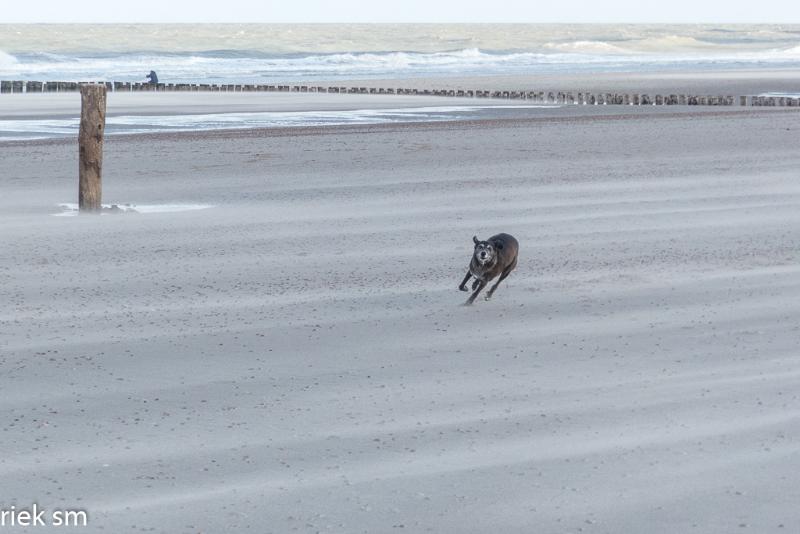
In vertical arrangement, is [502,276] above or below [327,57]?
above

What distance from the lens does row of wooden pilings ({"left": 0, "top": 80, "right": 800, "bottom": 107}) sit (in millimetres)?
35406

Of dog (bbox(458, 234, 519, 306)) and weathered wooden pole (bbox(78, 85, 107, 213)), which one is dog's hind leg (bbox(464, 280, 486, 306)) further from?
weathered wooden pole (bbox(78, 85, 107, 213))

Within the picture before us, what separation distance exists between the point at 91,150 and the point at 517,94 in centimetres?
2774

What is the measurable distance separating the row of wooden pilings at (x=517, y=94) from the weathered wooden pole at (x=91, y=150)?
79.3 ft

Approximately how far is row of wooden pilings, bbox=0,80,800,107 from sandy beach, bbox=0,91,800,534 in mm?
21464

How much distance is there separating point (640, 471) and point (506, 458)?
0.53 m

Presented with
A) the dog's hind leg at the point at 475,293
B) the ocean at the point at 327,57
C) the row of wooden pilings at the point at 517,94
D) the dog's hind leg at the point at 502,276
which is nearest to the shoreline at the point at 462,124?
the row of wooden pilings at the point at 517,94

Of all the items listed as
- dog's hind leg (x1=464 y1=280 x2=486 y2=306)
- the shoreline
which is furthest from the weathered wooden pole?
the shoreline

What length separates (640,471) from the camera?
5051 mm

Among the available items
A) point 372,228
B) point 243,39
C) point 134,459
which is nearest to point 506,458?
point 134,459

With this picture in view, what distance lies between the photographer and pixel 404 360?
700cm

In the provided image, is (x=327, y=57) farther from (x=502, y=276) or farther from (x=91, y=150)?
(x=502, y=276)

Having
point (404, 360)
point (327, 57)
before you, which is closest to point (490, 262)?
point (404, 360)

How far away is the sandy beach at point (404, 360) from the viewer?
15.7ft
